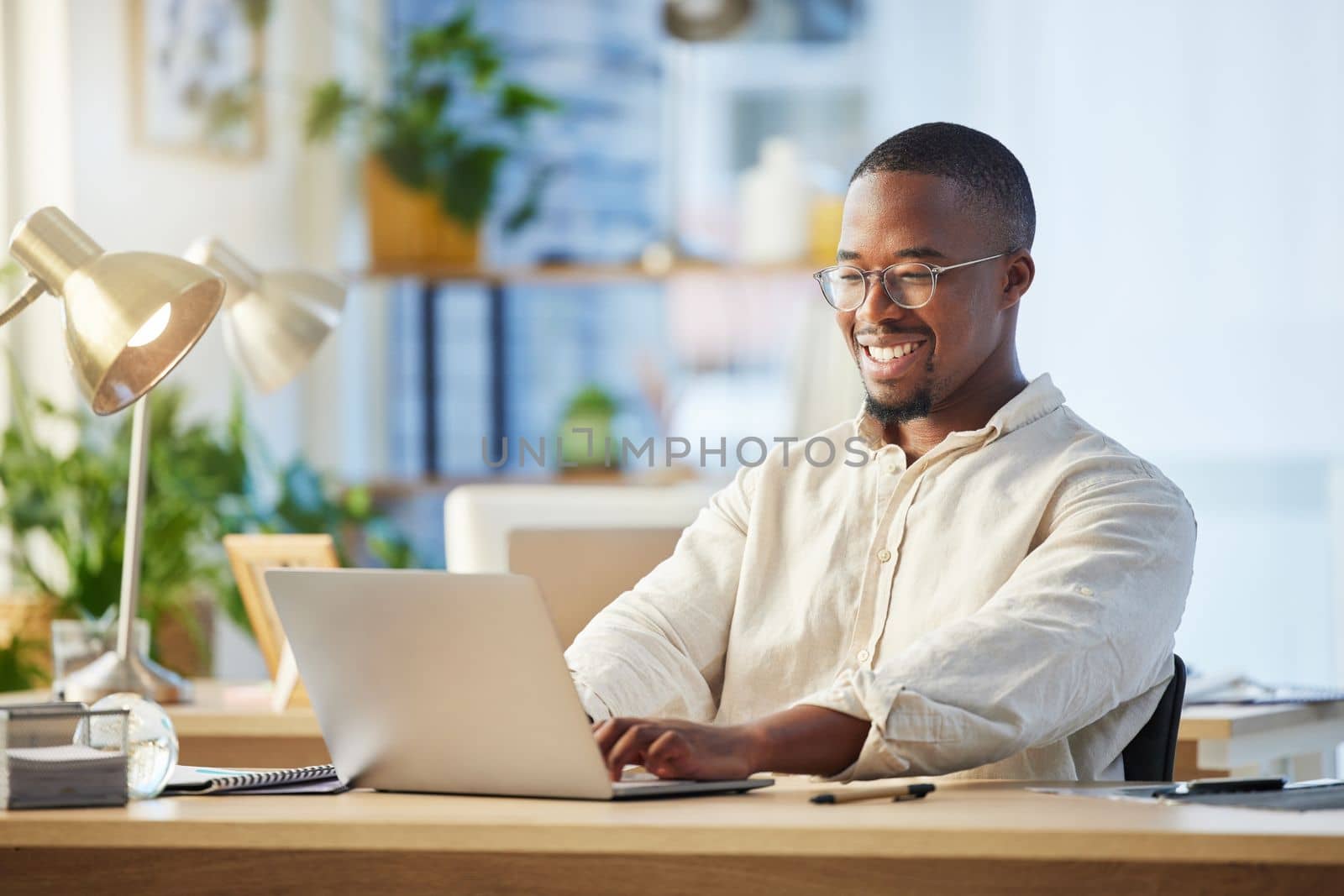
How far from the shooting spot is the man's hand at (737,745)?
1457 millimetres

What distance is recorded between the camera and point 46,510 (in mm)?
3926

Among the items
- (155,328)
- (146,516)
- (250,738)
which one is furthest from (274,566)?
(146,516)

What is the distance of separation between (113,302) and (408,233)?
345cm

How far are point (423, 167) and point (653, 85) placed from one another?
2.60ft

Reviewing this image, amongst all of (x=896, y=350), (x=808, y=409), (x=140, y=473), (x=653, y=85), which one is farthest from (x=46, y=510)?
(x=896, y=350)

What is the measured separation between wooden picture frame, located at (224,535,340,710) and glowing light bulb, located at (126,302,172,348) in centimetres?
76

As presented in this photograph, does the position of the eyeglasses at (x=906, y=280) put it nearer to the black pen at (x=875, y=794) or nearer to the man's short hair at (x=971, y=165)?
the man's short hair at (x=971, y=165)

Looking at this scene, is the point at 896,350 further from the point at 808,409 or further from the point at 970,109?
the point at 970,109

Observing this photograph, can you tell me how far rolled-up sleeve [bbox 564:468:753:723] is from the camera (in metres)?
1.80

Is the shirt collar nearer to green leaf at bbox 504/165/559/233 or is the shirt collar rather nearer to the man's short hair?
the man's short hair

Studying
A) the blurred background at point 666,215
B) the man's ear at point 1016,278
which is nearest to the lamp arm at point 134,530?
the man's ear at point 1016,278

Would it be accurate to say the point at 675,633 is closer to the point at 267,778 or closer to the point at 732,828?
the point at 267,778

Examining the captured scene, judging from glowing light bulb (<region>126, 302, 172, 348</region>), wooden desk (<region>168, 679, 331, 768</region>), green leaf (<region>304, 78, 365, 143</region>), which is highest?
green leaf (<region>304, 78, 365, 143</region>)

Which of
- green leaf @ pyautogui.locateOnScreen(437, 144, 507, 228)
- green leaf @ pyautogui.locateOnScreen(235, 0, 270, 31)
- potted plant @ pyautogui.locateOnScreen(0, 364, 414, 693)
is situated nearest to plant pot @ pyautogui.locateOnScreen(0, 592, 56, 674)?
potted plant @ pyautogui.locateOnScreen(0, 364, 414, 693)
